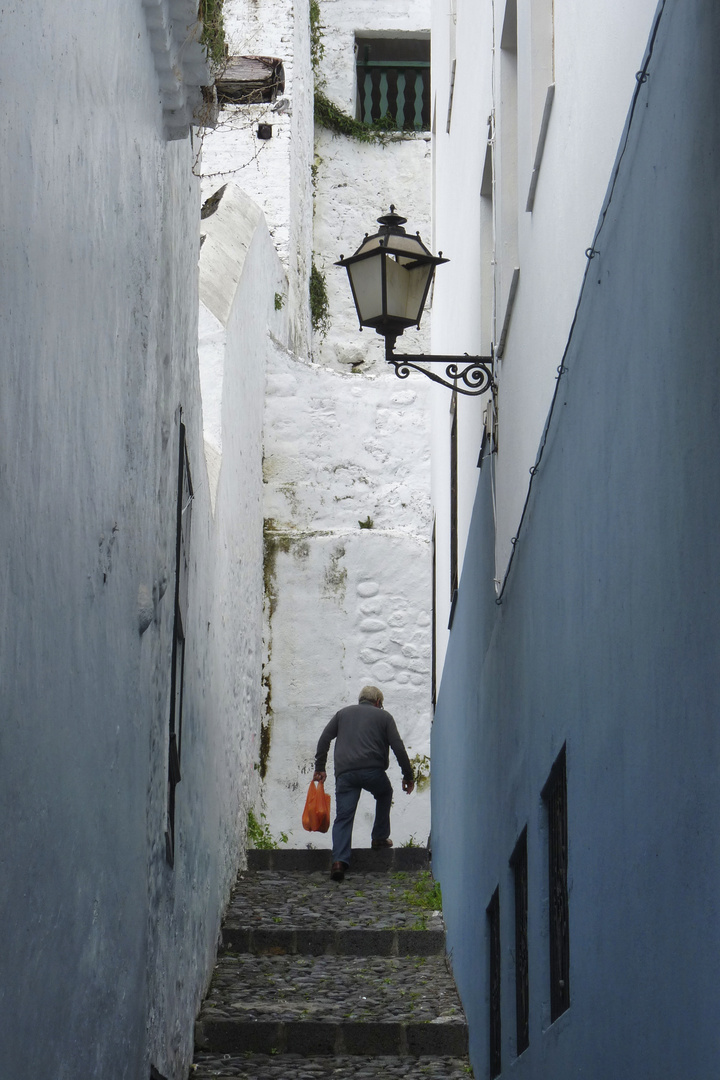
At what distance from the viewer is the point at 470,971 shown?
21.1 ft

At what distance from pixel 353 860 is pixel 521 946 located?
5265 millimetres

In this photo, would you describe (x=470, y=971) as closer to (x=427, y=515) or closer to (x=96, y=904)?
(x=96, y=904)

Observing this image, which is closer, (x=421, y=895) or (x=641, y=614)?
(x=641, y=614)

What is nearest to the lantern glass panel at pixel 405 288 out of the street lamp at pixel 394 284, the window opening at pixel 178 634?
the street lamp at pixel 394 284

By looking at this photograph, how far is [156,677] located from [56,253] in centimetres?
237

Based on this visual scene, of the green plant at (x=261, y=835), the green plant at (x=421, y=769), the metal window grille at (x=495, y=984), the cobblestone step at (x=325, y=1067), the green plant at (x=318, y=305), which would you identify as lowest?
the green plant at (x=261, y=835)

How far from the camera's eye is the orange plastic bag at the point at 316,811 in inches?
396

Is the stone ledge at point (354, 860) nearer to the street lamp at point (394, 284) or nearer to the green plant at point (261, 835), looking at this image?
the green plant at point (261, 835)

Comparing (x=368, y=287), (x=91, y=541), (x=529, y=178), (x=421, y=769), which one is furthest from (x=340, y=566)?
(x=91, y=541)

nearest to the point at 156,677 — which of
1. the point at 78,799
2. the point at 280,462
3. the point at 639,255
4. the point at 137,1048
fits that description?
the point at 137,1048

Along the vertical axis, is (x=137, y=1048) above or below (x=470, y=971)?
above

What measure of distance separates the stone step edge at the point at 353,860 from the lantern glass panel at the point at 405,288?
4839 millimetres

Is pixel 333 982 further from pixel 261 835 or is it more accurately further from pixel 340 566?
pixel 340 566

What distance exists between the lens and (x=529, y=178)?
490 cm
